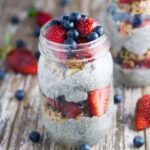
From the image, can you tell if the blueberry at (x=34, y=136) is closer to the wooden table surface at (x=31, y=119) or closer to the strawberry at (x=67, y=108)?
the wooden table surface at (x=31, y=119)

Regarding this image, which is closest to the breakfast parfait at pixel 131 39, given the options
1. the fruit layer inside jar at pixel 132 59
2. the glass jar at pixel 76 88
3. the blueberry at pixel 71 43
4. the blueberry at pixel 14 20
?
the fruit layer inside jar at pixel 132 59

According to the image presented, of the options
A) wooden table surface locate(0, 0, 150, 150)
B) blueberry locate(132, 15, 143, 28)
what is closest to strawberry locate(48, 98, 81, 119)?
wooden table surface locate(0, 0, 150, 150)

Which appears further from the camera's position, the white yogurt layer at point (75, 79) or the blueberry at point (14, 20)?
the blueberry at point (14, 20)

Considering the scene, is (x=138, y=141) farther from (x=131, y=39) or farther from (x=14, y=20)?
(x=14, y=20)

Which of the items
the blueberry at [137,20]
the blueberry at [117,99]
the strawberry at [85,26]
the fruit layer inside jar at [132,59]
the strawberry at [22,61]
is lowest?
the strawberry at [22,61]

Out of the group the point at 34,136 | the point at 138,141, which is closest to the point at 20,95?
the point at 34,136

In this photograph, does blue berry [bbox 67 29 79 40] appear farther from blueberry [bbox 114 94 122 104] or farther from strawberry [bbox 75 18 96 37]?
blueberry [bbox 114 94 122 104]
